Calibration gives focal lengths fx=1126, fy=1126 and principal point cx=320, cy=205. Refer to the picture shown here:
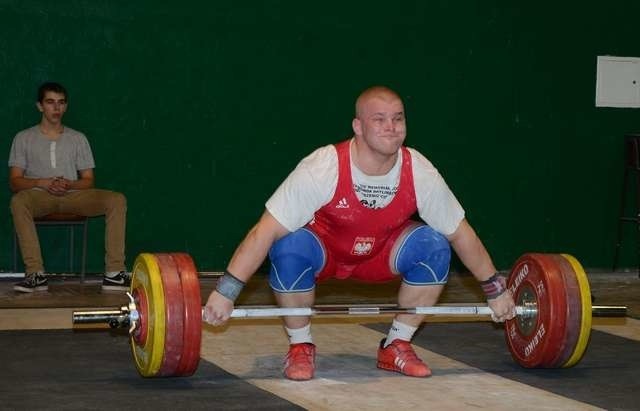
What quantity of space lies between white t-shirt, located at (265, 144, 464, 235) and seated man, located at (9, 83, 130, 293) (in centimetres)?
249

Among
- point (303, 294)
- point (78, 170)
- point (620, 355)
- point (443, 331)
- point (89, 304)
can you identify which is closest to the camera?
point (303, 294)

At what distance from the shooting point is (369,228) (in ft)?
11.7

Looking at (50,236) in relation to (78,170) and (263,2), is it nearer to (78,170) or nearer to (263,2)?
(78,170)

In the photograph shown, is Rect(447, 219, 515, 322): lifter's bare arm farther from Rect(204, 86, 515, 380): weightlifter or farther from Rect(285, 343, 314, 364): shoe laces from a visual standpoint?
Rect(285, 343, 314, 364): shoe laces

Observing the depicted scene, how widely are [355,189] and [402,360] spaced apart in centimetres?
58

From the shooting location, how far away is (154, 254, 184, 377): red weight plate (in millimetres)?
3244

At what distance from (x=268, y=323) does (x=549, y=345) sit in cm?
145

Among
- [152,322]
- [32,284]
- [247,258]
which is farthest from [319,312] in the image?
[32,284]

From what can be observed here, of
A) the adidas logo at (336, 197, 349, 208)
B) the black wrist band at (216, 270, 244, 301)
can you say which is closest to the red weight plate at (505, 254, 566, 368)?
the adidas logo at (336, 197, 349, 208)

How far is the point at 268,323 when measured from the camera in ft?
15.3

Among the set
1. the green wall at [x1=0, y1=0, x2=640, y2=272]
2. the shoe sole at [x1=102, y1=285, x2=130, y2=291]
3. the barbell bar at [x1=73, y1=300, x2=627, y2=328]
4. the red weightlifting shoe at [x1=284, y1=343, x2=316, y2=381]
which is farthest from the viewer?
the green wall at [x1=0, y1=0, x2=640, y2=272]

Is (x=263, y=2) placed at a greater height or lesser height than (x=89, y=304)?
greater

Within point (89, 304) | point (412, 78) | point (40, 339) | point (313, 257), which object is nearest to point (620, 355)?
point (313, 257)

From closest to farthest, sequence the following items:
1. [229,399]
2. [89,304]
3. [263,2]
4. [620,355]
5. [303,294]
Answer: [229,399] < [303,294] < [620,355] < [89,304] < [263,2]
